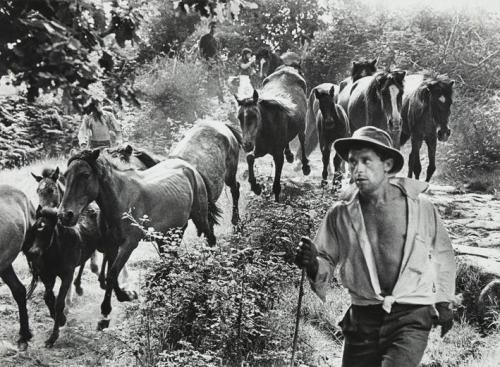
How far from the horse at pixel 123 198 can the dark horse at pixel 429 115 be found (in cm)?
477

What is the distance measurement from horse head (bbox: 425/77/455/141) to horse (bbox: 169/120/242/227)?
3591mm

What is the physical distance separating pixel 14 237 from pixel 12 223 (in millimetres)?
146

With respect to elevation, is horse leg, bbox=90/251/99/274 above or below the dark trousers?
below

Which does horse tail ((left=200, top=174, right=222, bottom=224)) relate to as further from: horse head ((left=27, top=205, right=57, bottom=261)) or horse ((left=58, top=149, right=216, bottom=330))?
horse head ((left=27, top=205, right=57, bottom=261))

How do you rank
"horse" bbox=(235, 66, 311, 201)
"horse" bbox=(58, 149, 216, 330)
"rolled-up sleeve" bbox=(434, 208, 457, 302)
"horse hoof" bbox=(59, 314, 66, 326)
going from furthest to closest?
1. "horse" bbox=(235, 66, 311, 201)
2. "horse hoof" bbox=(59, 314, 66, 326)
3. "horse" bbox=(58, 149, 216, 330)
4. "rolled-up sleeve" bbox=(434, 208, 457, 302)

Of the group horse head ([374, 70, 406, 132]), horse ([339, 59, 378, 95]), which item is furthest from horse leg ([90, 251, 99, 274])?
horse ([339, 59, 378, 95])

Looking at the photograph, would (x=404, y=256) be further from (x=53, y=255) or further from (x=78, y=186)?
(x=53, y=255)

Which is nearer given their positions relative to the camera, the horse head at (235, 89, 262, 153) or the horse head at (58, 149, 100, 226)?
the horse head at (58, 149, 100, 226)

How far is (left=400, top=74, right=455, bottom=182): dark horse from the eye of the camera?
1083 cm

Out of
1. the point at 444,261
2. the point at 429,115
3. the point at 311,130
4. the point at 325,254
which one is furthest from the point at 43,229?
the point at 311,130

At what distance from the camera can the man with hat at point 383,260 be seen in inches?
127

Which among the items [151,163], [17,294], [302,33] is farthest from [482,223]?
[302,33]

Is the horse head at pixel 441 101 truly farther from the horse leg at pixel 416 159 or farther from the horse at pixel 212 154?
the horse at pixel 212 154

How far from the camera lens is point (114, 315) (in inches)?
293
